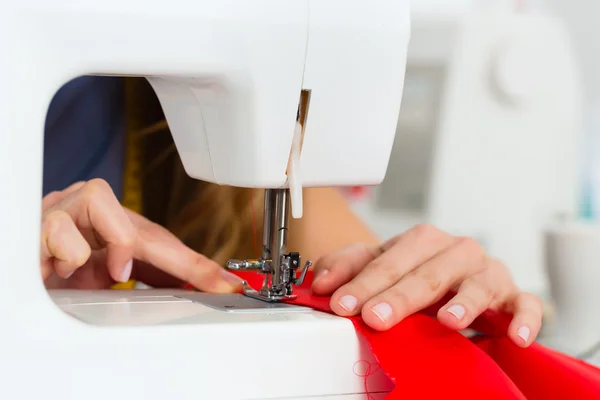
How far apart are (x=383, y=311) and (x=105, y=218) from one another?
0.27 metres

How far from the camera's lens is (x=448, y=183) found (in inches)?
85.6

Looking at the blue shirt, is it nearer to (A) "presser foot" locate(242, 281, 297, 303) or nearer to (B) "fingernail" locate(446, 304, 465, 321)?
(A) "presser foot" locate(242, 281, 297, 303)

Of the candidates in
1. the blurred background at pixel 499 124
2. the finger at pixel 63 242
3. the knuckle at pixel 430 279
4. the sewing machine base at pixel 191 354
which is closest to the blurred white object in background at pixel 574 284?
the blurred background at pixel 499 124

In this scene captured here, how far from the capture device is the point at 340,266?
0.80m

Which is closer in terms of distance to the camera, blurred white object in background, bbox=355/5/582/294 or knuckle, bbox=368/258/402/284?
knuckle, bbox=368/258/402/284

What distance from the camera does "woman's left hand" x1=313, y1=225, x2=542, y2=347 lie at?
27.5 inches

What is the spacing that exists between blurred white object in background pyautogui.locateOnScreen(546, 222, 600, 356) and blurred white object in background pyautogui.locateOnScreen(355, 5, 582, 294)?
11.4 inches

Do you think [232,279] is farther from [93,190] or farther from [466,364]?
[466,364]

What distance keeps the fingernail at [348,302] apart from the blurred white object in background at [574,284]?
1231 mm

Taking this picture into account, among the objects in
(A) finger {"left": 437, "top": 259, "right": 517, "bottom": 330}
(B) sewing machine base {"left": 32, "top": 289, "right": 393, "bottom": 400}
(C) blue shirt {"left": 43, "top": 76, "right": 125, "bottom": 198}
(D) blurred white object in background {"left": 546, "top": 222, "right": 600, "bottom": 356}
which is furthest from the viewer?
(D) blurred white object in background {"left": 546, "top": 222, "right": 600, "bottom": 356}

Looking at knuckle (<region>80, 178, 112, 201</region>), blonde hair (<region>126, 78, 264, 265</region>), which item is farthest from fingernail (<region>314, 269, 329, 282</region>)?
blonde hair (<region>126, 78, 264, 265</region>)

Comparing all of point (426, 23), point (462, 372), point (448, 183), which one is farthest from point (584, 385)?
point (426, 23)

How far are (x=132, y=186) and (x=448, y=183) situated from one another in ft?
3.70

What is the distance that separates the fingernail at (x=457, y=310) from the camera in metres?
0.70
